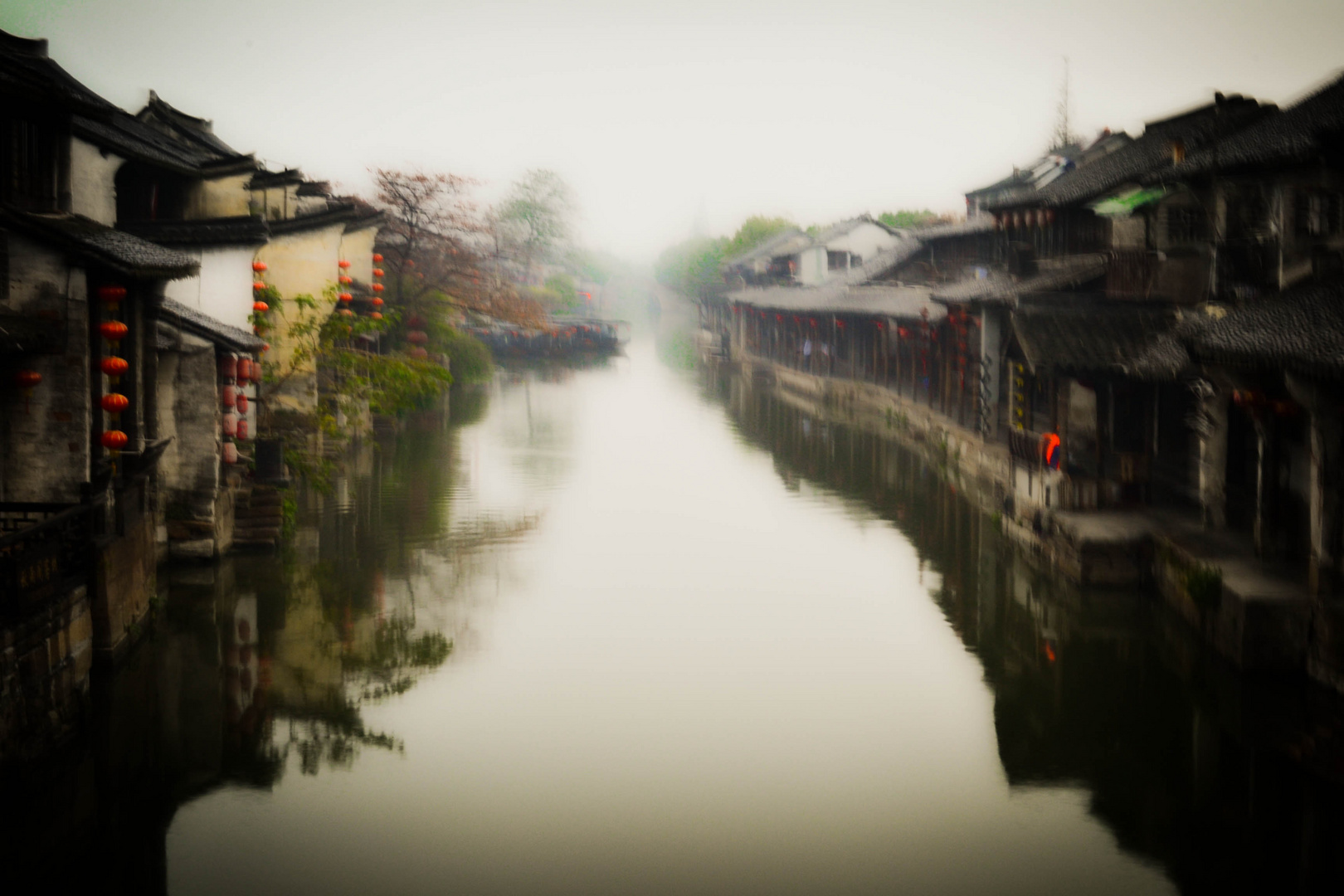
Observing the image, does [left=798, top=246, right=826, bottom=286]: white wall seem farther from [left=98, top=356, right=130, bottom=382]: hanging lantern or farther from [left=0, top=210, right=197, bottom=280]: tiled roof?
[left=98, top=356, right=130, bottom=382]: hanging lantern

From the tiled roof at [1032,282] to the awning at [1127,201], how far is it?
3.26 ft

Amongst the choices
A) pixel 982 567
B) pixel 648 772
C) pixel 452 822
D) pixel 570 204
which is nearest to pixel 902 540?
pixel 982 567

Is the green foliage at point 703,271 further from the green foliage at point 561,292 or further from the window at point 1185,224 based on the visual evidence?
the window at point 1185,224

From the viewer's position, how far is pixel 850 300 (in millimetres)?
41031

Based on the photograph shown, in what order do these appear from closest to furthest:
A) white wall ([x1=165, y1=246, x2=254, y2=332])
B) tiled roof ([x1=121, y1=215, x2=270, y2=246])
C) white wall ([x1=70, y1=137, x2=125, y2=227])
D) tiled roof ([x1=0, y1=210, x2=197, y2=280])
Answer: tiled roof ([x1=0, y1=210, x2=197, y2=280]) < white wall ([x1=70, y1=137, x2=125, y2=227]) < tiled roof ([x1=121, y1=215, x2=270, y2=246]) < white wall ([x1=165, y1=246, x2=254, y2=332])

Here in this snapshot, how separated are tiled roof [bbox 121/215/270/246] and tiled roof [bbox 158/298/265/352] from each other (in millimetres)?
1004

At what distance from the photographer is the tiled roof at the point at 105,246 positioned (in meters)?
10.3

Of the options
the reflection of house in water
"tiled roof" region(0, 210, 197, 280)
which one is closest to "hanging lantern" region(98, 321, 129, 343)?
"tiled roof" region(0, 210, 197, 280)

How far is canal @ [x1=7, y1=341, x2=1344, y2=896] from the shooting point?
8516 mm

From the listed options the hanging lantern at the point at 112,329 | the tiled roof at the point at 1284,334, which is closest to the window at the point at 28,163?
the hanging lantern at the point at 112,329

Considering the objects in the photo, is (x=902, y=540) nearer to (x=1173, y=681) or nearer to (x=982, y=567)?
(x=982, y=567)

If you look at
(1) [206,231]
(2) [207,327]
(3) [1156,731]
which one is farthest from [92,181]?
(3) [1156,731]

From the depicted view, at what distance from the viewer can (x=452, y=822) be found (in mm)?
9094

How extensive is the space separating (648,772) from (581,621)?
454 centimetres
